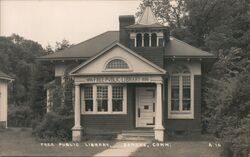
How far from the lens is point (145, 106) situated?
31094 millimetres

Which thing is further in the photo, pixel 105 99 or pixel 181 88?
pixel 181 88

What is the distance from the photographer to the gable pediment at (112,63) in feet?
93.9

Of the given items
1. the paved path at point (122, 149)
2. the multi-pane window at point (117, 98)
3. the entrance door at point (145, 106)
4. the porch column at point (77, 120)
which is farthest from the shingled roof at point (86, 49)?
the paved path at point (122, 149)

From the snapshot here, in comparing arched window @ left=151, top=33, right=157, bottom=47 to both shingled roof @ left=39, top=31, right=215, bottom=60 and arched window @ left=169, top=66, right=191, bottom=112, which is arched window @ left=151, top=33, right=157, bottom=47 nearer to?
shingled roof @ left=39, top=31, right=215, bottom=60

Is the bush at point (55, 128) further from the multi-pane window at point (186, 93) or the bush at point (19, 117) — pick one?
the bush at point (19, 117)

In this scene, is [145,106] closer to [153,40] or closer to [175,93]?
[175,93]

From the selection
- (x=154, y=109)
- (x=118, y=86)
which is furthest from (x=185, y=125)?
(x=118, y=86)

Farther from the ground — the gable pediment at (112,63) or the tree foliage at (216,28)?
the tree foliage at (216,28)

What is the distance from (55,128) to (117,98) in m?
3.93

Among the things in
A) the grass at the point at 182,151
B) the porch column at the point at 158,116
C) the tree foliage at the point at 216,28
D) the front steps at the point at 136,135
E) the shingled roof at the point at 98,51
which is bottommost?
the grass at the point at 182,151

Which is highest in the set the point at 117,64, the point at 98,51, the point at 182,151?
the point at 98,51

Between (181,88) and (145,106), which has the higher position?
(181,88)

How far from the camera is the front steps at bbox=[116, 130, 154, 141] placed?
91.8ft

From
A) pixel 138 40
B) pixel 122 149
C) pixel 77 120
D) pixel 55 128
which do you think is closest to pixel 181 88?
pixel 138 40
